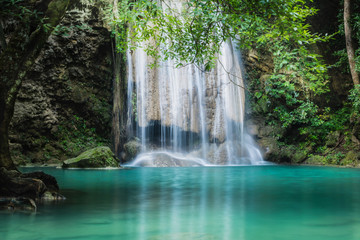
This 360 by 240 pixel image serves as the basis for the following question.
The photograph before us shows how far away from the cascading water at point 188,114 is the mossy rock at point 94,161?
3.45 m

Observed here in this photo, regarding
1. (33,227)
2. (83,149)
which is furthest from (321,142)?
(33,227)

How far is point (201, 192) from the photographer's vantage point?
712 centimetres

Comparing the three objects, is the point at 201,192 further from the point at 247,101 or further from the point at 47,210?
the point at 247,101

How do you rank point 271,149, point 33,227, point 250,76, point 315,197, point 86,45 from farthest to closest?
point 250,76 < point 271,149 < point 86,45 < point 315,197 < point 33,227

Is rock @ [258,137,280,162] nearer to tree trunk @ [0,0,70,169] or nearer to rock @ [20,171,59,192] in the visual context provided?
rock @ [20,171,59,192]

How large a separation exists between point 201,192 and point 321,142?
42.6 feet

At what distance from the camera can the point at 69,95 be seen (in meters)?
17.0

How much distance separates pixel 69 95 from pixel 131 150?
4010mm

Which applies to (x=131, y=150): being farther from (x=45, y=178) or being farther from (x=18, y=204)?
(x=18, y=204)

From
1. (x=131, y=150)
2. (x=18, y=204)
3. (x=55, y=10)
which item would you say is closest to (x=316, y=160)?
(x=131, y=150)

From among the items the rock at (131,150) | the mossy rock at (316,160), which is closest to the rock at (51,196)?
the rock at (131,150)

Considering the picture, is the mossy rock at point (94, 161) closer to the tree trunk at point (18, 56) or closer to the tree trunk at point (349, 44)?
the tree trunk at point (18, 56)

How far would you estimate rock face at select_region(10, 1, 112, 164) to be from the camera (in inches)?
620

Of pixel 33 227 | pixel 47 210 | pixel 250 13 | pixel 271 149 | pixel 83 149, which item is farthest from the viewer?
pixel 271 149
